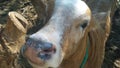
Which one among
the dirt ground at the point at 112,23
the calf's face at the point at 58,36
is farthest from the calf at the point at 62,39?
the dirt ground at the point at 112,23

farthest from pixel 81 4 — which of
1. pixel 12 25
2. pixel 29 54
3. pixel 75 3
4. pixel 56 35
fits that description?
pixel 12 25

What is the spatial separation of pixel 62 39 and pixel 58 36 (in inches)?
2.0

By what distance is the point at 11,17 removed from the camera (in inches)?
136

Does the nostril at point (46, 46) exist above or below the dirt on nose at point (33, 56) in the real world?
above

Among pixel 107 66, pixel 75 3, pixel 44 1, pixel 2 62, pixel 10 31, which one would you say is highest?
pixel 75 3

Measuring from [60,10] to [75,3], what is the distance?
0.43ft

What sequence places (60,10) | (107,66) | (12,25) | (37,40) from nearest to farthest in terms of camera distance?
(37,40) → (60,10) → (12,25) → (107,66)

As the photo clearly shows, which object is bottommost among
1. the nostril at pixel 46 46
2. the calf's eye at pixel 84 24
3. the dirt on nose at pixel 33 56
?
the calf's eye at pixel 84 24

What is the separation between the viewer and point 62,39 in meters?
2.45

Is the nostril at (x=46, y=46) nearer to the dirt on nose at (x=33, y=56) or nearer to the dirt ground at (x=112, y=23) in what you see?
the dirt on nose at (x=33, y=56)

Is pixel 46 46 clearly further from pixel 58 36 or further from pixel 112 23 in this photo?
pixel 112 23

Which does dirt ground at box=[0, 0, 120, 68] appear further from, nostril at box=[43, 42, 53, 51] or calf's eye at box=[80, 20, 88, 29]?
nostril at box=[43, 42, 53, 51]

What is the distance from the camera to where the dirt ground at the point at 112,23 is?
14.2 feet

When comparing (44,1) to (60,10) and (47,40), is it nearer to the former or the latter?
(60,10)
